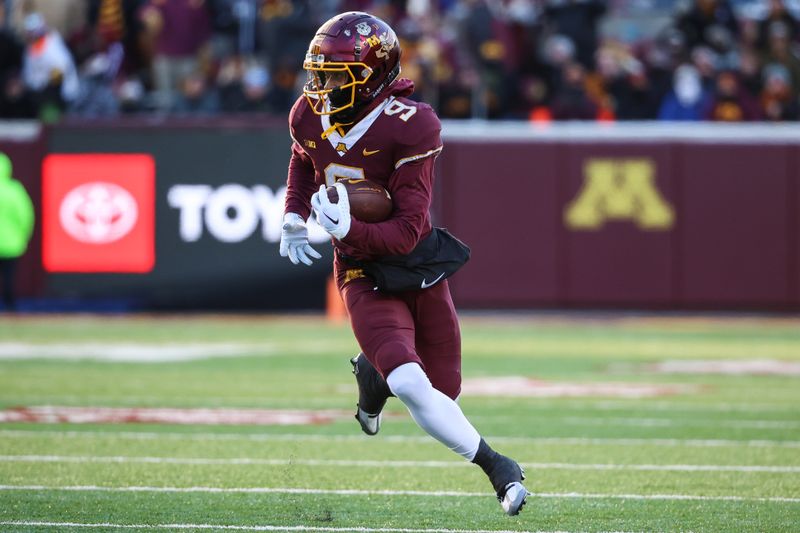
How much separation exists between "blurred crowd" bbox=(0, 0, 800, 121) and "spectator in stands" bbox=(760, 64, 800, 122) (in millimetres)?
15

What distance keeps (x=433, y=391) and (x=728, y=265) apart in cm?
1108

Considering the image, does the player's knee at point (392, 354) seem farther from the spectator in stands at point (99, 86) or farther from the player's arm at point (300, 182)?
the spectator in stands at point (99, 86)

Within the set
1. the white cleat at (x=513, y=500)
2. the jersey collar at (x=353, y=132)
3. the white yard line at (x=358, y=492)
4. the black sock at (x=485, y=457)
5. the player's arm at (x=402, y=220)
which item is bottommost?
the white yard line at (x=358, y=492)

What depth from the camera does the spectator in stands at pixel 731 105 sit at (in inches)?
609

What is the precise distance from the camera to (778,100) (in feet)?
50.6

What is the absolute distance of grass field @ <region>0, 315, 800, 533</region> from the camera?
518 cm

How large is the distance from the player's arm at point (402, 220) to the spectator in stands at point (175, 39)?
11.4 metres

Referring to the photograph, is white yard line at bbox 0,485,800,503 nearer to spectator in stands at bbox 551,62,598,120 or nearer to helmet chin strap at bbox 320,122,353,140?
helmet chin strap at bbox 320,122,353,140

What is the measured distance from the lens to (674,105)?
15.5m

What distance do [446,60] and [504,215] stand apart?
1.84 meters

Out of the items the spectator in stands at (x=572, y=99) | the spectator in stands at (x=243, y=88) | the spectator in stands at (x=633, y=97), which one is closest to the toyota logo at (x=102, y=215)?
the spectator in stands at (x=243, y=88)

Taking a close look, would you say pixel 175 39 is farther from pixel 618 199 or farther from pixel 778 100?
pixel 778 100

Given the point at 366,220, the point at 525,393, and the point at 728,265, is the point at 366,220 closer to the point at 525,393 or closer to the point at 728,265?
the point at 525,393

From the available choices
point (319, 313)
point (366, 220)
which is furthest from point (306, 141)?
point (319, 313)
